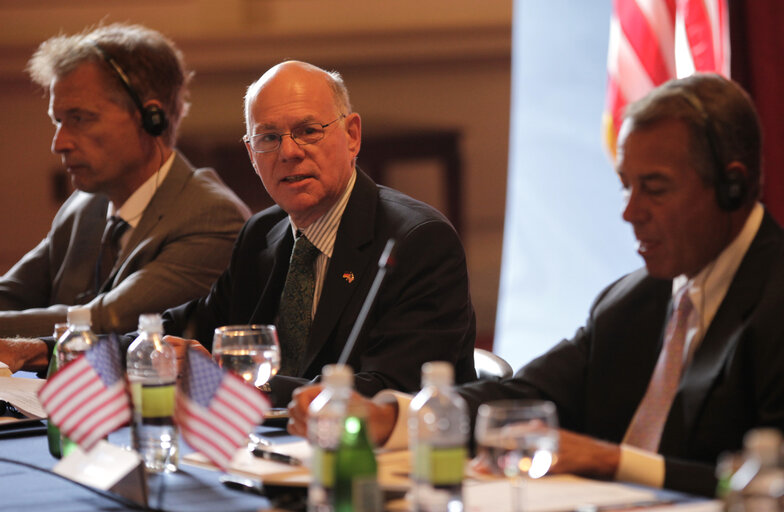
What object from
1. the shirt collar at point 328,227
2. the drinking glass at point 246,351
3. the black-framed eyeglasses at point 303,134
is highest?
the black-framed eyeglasses at point 303,134

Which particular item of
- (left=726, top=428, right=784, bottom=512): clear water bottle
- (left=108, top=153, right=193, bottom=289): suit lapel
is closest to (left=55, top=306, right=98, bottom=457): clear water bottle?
(left=726, top=428, right=784, bottom=512): clear water bottle

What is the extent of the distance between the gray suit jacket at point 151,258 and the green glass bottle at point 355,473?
1954 mm

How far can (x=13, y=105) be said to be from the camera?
6.30 meters

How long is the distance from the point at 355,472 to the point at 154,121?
236cm

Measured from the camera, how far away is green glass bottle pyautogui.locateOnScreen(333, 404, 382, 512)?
1178mm

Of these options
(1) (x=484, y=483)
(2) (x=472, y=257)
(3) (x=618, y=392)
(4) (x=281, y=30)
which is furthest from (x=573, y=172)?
(1) (x=484, y=483)

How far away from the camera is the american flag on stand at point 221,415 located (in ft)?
4.79

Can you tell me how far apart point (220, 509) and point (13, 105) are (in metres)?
5.45

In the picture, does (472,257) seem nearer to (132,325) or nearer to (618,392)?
(132,325)

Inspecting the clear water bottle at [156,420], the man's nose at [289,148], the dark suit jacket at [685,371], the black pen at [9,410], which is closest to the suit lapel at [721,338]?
the dark suit jacket at [685,371]

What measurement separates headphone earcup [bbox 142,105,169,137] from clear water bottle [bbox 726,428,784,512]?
262 centimetres

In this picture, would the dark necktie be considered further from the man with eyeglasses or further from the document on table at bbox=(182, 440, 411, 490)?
the document on table at bbox=(182, 440, 411, 490)

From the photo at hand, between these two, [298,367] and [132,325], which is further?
[132,325]

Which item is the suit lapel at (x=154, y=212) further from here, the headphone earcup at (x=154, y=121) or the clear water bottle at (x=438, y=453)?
the clear water bottle at (x=438, y=453)
